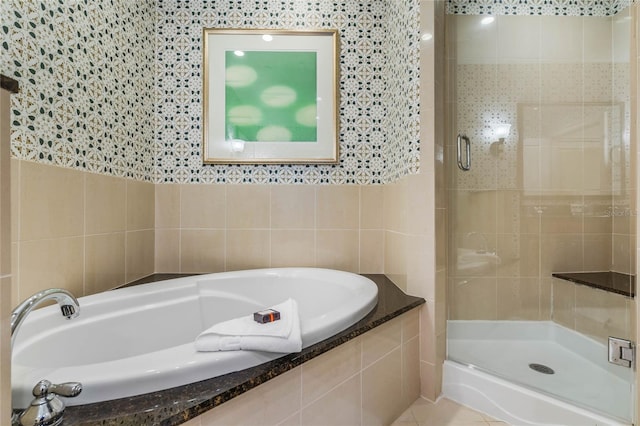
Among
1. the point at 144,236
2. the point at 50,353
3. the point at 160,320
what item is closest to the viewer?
the point at 50,353

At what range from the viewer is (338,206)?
1851 millimetres

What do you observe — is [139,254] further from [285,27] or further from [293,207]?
[285,27]

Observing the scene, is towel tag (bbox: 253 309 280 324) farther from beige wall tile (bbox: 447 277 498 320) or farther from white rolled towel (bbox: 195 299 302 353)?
beige wall tile (bbox: 447 277 498 320)

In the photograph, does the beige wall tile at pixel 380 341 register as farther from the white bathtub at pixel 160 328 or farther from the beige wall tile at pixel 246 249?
the beige wall tile at pixel 246 249

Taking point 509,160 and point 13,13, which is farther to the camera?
point 509,160

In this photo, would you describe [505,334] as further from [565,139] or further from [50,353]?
[50,353]

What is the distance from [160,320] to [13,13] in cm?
121

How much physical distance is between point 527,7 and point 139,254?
257 cm

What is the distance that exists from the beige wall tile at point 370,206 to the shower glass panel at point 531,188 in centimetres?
48

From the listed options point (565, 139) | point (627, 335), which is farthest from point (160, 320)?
point (565, 139)

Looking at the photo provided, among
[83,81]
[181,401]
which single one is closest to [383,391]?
[181,401]

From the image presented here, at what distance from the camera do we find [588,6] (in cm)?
156

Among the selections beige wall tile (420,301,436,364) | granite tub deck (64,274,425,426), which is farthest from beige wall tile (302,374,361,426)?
beige wall tile (420,301,436,364)

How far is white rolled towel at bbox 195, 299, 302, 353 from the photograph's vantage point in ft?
2.46
